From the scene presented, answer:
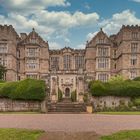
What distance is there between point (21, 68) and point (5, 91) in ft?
135

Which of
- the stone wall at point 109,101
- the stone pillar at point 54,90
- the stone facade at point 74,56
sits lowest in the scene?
the stone wall at point 109,101

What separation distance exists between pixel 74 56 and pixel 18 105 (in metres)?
43.9

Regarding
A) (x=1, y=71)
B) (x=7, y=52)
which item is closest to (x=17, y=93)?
(x=1, y=71)

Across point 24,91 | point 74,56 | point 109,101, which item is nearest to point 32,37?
point 74,56

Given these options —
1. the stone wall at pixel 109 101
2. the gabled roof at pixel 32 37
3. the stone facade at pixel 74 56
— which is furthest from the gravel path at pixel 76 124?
the gabled roof at pixel 32 37

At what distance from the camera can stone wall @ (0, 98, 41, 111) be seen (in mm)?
37312

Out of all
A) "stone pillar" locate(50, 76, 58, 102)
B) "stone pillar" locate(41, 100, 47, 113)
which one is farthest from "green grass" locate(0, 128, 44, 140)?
"stone pillar" locate(50, 76, 58, 102)

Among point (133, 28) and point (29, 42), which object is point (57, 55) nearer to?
point (29, 42)

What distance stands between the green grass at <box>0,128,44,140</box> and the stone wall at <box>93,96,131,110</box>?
22.3 metres

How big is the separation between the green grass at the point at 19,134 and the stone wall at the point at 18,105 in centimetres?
2044

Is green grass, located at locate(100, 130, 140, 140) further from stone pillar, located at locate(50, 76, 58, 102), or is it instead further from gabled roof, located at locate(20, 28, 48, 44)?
gabled roof, located at locate(20, 28, 48, 44)

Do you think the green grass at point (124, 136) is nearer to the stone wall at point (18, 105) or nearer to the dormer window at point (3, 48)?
the stone wall at point (18, 105)

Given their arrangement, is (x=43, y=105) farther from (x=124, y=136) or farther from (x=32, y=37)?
(x=32, y=37)

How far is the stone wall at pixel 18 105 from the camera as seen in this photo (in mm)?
37312
